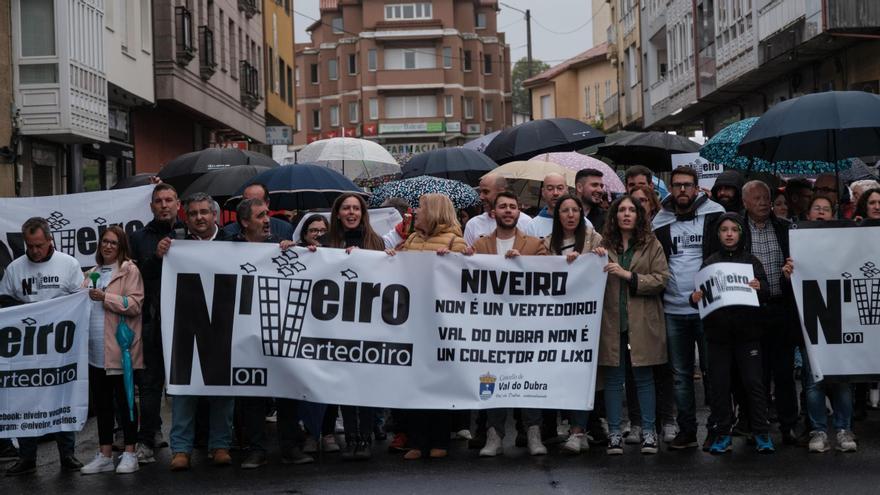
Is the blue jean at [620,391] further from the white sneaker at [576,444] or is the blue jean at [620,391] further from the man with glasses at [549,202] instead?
the man with glasses at [549,202]

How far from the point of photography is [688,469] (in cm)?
987

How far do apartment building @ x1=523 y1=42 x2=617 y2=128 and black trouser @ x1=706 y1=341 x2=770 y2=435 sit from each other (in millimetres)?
63385

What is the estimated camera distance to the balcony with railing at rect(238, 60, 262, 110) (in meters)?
42.9

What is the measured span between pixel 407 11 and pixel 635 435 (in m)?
93.5

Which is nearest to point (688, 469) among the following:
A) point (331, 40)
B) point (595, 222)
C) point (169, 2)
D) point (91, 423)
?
point (595, 222)

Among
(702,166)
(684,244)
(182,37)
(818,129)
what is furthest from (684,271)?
(182,37)

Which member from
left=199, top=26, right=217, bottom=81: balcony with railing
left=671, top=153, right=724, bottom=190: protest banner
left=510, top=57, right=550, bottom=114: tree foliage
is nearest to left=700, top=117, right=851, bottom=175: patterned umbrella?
left=671, top=153, right=724, bottom=190: protest banner

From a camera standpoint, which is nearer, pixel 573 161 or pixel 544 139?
pixel 573 161

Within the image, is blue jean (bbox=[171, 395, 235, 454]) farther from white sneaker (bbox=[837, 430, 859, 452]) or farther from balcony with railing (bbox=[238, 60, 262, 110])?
balcony with railing (bbox=[238, 60, 262, 110])

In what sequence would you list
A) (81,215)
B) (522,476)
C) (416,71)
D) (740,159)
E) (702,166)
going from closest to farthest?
1. (522,476)
2. (81,215)
3. (740,159)
4. (702,166)
5. (416,71)

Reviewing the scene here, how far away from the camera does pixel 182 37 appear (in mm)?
33062

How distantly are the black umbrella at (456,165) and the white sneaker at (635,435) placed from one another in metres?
7.74

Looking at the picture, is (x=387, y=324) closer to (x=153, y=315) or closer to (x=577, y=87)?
(x=153, y=315)

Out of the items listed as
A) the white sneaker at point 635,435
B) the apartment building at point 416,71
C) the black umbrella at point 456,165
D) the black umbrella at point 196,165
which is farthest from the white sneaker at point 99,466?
the apartment building at point 416,71
